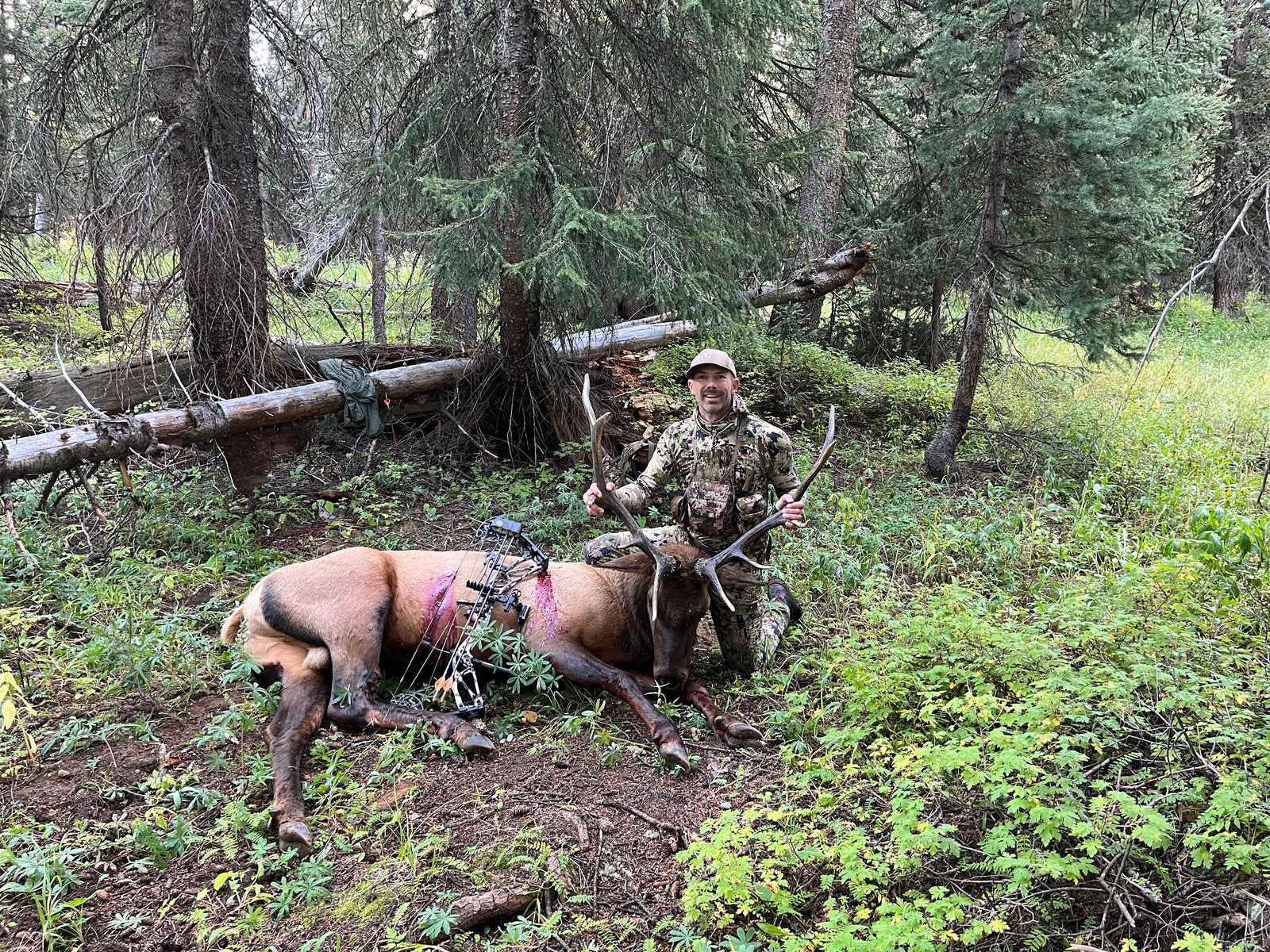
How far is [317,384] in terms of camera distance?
8.30m

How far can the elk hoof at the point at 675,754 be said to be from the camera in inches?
171

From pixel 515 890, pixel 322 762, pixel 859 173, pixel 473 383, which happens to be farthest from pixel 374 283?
pixel 515 890

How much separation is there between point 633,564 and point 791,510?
103 centimetres

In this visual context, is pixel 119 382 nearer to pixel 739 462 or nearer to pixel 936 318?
pixel 739 462

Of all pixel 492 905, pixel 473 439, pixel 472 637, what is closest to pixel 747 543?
pixel 472 637

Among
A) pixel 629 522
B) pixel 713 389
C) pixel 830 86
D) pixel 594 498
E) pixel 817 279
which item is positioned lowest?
pixel 629 522

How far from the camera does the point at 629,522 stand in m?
5.16

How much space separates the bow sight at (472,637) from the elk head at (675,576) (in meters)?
0.69

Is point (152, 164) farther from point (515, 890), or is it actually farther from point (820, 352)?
point (820, 352)

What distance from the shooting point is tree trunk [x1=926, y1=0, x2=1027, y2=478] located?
821 centimetres

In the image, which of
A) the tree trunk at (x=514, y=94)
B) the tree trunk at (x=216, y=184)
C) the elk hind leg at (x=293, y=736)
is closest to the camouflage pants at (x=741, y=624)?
the elk hind leg at (x=293, y=736)

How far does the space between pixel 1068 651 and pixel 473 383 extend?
6.57 m

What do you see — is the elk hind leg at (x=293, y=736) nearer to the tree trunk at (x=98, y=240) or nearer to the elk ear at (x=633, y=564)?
the elk ear at (x=633, y=564)

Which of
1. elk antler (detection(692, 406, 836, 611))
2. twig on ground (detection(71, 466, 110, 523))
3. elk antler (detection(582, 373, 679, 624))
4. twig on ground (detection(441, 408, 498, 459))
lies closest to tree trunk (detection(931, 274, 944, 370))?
twig on ground (detection(441, 408, 498, 459))
